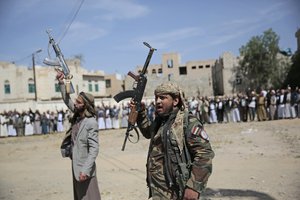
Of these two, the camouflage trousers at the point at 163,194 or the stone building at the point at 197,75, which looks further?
the stone building at the point at 197,75

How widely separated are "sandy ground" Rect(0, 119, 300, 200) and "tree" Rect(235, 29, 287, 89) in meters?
34.4

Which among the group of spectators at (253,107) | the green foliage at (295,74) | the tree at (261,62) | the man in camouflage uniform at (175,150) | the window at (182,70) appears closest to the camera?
the man in camouflage uniform at (175,150)

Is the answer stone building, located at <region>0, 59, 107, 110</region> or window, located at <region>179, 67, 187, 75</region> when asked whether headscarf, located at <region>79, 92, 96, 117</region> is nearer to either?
stone building, located at <region>0, 59, 107, 110</region>

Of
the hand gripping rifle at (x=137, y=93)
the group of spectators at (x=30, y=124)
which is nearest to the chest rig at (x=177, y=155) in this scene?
the hand gripping rifle at (x=137, y=93)

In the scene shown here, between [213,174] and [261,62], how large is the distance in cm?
4126

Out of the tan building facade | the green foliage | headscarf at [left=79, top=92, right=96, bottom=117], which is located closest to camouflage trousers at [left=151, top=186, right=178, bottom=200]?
headscarf at [left=79, top=92, right=96, bottom=117]

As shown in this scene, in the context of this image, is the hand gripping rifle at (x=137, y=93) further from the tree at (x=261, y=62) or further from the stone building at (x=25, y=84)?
the tree at (x=261, y=62)

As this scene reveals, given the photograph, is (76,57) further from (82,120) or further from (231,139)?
(82,120)

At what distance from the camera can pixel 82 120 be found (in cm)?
404

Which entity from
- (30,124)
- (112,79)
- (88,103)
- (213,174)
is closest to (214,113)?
(30,124)

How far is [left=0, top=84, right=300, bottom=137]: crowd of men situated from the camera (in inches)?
731

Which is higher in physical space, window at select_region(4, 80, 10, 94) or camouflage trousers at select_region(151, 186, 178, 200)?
window at select_region(4, 80, 10, 94)

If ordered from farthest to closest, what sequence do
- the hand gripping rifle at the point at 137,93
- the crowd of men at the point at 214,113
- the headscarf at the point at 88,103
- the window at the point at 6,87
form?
the window at the point at 6,87 → the crowd of men at the point at 214,113 → the headscarf at the point at 88,103 → the hand gripping rifle at the point at 137,93

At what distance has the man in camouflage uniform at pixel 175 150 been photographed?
2.85 meters
